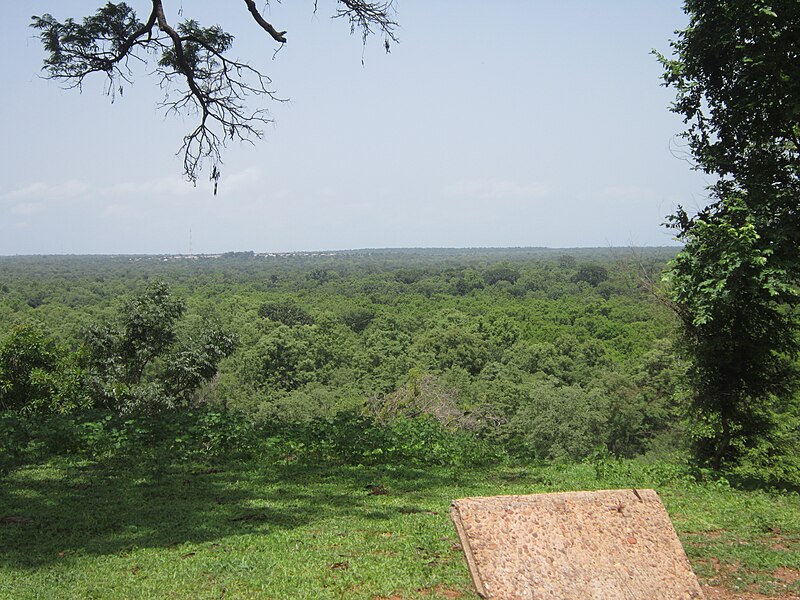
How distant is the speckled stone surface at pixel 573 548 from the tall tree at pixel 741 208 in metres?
5.67

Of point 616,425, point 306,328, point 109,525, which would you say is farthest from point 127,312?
point 306,328

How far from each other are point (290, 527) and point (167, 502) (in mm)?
1661

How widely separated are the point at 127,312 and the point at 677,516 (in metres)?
20.3

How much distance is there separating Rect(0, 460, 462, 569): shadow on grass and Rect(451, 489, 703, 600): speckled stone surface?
3486 millimetres

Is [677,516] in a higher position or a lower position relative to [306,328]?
higher

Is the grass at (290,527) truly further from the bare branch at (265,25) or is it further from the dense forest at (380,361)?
the bare branch at (265,25)

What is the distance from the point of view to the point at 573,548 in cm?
323

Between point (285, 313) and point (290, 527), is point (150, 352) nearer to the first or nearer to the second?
point (290, 527)

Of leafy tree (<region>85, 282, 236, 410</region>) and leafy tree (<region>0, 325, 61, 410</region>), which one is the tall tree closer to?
leafy tree (<region>0, 325, 61, 410</region>)

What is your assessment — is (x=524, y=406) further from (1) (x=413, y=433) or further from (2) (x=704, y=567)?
(2) (x=704, y=567)

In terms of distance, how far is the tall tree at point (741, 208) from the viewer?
27.4ft

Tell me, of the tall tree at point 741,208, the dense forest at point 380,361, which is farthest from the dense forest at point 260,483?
the tall tree at point 741,208

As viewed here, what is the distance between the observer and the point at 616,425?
111ft

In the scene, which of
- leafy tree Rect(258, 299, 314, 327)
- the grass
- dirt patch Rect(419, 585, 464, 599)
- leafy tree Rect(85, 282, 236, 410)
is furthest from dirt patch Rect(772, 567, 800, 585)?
leafy tree Rect(258, 299, 314, 327)
